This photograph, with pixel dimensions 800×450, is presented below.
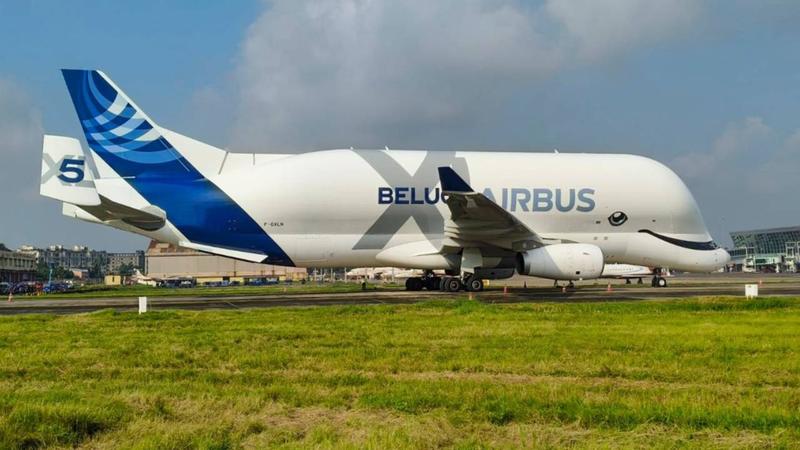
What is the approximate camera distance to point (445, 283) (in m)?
30.4

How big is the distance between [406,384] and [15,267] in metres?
153

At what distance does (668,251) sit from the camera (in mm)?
32125

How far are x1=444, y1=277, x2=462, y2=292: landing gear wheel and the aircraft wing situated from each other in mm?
2235

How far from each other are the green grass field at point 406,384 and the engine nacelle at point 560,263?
11567 millimetres

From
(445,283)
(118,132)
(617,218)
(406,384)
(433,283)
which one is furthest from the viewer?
(433,283)

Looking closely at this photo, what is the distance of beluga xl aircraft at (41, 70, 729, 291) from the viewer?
1082 inches

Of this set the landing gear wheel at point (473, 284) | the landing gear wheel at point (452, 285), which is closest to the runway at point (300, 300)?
the landing gear wheel at point (473, 284)

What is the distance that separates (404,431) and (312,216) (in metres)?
23.4

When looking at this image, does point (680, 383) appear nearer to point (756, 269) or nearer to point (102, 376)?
point (102, 376)

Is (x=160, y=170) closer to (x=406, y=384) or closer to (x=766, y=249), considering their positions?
(x=406, y=384)

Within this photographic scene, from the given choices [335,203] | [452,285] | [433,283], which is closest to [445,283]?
[452,285]

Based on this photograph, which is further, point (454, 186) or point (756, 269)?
point (756, 269)

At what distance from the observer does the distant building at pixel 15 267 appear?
125m

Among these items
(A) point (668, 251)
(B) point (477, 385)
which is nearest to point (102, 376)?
(B) point (477, 385)
